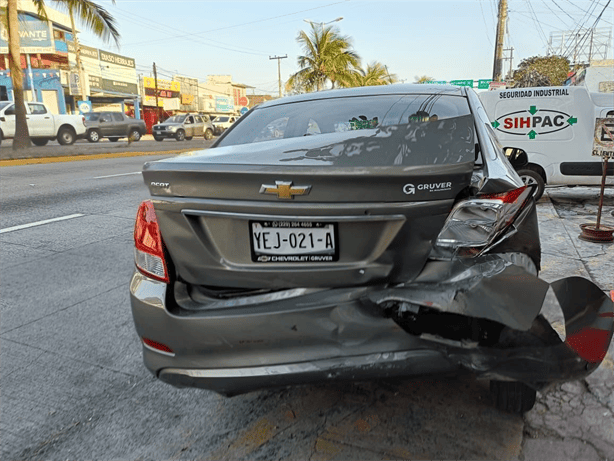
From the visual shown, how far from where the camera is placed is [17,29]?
16391mm

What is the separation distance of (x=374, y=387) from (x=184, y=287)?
1.10m

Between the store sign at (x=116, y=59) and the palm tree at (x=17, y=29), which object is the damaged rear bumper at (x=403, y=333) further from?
the store sign at (x=116, y=59)

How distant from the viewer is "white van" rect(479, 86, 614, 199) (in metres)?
7.55

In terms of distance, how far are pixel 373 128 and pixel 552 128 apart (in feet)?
20.6

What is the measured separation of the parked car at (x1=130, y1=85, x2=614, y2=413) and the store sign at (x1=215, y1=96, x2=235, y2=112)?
64.0 meters

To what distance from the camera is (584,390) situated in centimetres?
254

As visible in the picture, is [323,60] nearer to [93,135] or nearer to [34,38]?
[93,135]

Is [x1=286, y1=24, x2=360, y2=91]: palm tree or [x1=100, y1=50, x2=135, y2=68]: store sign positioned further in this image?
[x1=100, y1=50, x2=135, y2=68]: store sign

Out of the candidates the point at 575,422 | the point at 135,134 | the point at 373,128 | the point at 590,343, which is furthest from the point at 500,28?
the point at 590,343

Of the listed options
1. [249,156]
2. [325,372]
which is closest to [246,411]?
[325,372]

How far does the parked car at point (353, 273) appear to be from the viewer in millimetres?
1738

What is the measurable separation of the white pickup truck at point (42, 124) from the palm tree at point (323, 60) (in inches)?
474

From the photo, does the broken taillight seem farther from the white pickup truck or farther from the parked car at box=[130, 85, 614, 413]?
the white pickup truck

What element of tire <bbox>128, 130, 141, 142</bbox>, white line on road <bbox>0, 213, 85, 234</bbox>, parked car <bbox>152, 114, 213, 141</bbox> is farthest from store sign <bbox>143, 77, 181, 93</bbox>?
white line on road <bbox>0, 213, 85, 234</bbox>
